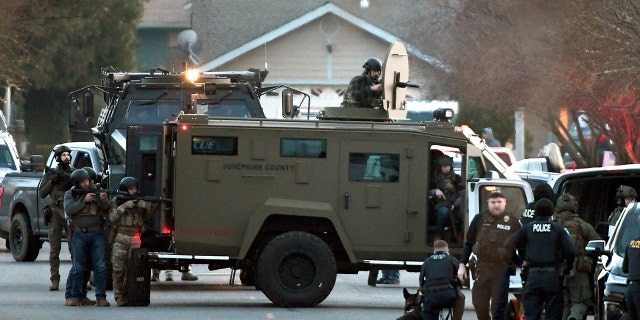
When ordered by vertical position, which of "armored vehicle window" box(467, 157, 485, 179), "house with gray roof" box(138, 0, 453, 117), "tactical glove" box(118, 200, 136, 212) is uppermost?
"house with gray roof" box(138, 0, 453, 117)

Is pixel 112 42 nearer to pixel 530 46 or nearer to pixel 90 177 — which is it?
pixel 530 46

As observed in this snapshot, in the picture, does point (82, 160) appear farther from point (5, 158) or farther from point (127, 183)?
point (5, 158)

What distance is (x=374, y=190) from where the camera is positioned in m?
19.6

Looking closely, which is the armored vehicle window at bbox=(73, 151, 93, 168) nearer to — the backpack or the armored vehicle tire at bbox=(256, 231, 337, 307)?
the armored vehicle tire at bbox=(256, 231, 337, 307)

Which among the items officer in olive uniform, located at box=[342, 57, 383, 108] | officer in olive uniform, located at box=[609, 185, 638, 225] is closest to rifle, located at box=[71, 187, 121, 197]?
officer in olive uniform, located at box=[342, 57, 383, 108]

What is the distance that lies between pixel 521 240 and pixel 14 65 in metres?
26.0

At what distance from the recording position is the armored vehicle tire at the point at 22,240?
27.2 metres

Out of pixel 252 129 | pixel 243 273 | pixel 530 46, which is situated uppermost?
pixel 530 46

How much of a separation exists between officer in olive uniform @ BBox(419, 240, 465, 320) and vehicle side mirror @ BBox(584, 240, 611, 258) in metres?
1.25

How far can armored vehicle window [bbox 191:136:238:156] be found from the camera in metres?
19.6

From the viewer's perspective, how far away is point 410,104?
162ft

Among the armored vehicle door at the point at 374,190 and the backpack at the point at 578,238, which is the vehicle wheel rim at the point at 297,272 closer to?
the armored vehicle door at the point at 374,190

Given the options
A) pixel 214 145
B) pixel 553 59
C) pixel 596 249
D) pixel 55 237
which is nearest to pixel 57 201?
pixel 55 237

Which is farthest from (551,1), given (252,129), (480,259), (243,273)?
(480,259)
